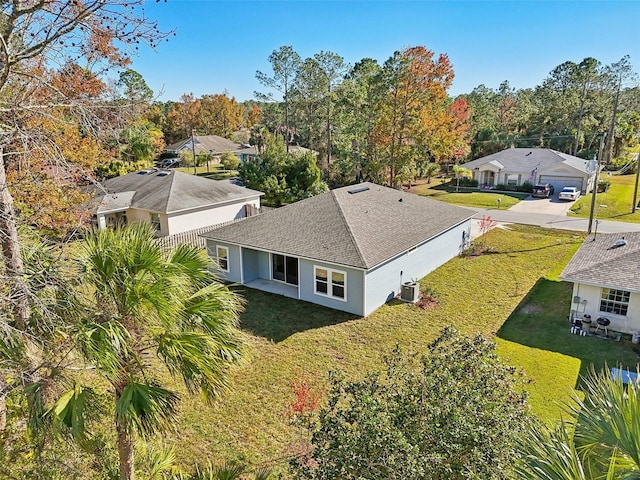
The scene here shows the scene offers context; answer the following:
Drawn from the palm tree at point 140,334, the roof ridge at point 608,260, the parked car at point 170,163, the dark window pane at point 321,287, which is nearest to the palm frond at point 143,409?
the palm tree at point 140,334

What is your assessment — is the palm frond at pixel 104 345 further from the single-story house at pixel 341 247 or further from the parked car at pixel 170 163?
the parked car at pixel 170 163

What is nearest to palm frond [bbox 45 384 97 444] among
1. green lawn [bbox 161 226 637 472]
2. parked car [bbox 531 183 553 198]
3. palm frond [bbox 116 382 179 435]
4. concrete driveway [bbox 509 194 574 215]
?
palm frond [bbox 116 382 179 435]

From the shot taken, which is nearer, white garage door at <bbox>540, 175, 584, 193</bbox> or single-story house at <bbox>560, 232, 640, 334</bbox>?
single-story house at <bbox>560, 232, 640, 334</bbox>

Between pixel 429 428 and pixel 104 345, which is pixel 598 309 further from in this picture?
pixel 104 345

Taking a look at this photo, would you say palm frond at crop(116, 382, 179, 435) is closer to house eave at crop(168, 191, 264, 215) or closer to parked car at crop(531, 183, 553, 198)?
house eave at crop(168, 191, 264, 215)

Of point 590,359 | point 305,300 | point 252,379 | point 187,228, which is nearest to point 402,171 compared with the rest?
point 187,228

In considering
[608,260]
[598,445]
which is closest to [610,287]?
[608,260]
